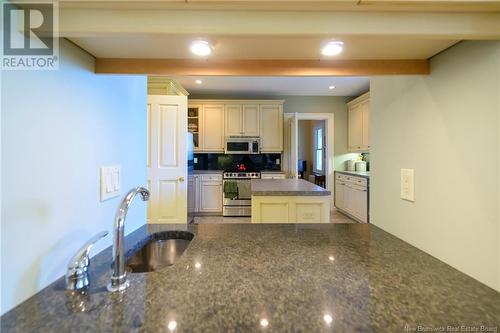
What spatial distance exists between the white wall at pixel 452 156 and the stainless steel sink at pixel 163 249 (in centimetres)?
101

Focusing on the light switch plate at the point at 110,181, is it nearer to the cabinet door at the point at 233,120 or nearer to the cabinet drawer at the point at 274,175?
the cabinet drawer at the point at 274,175

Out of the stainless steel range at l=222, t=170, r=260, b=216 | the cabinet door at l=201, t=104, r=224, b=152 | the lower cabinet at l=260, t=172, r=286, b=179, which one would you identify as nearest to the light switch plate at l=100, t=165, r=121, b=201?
the stainless steel range at l=222, t=170, r=260, b=216

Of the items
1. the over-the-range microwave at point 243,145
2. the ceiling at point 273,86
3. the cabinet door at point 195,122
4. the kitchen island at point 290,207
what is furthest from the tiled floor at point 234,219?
the ceiling at point 273,86

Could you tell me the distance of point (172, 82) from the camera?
142 inches

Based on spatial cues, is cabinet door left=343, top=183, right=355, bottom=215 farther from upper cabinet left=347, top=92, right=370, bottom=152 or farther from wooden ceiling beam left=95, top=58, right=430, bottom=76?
wooden ceiling beam left=95, top=58, right=430, bottom=76

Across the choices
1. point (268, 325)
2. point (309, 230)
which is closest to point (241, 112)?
point (309, 230)

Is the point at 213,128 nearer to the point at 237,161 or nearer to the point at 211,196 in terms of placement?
the point at 237,161

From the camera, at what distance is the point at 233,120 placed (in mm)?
4875

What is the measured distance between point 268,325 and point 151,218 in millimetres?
3083

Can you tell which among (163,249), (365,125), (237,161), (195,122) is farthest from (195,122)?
(163,249)

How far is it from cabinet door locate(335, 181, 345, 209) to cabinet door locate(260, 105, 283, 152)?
1.38 meters

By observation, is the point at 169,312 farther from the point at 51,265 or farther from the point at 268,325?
the point at 51,265

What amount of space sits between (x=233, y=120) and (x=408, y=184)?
13.3 feet

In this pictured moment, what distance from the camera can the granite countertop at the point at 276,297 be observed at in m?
0.53
